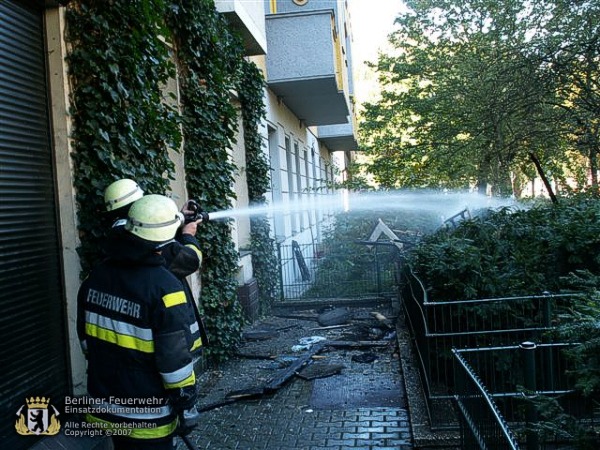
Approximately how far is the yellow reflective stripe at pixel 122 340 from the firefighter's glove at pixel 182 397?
0.27m

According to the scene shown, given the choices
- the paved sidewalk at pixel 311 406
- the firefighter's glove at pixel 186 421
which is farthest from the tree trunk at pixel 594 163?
the firefighter's glove at pixel 186 421

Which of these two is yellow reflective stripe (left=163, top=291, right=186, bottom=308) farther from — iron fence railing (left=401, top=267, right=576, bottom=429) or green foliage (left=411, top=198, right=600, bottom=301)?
green foliage (left=411, top=198, right=600, bottom=301)

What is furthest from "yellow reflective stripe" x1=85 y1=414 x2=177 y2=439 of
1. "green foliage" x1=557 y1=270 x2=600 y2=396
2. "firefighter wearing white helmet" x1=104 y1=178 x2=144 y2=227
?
"green foliage" x1=557 y1=270 x2=600 y2=396

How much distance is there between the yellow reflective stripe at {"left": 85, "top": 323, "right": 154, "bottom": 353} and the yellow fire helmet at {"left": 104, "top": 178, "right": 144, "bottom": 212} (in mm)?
1163

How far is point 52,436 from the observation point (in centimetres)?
396

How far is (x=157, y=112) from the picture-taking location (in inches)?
206

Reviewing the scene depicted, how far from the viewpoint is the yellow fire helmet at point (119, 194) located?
400 cm

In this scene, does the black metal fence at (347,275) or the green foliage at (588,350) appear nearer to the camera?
the green foliage at (588,350)


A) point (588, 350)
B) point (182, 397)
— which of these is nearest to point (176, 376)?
point (182, 397)

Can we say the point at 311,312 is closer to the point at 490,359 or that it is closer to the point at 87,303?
the point at 490,359

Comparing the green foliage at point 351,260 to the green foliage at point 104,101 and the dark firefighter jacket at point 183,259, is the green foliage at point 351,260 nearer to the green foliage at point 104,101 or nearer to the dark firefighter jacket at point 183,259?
the green foliage at point 104,101

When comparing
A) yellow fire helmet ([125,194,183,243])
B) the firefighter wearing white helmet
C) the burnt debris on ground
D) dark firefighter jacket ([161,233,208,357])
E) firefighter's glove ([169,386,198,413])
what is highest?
the firefighter wearing white helmet

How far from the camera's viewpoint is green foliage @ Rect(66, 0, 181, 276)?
434 centimetres

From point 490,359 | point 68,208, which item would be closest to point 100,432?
point 68,208
